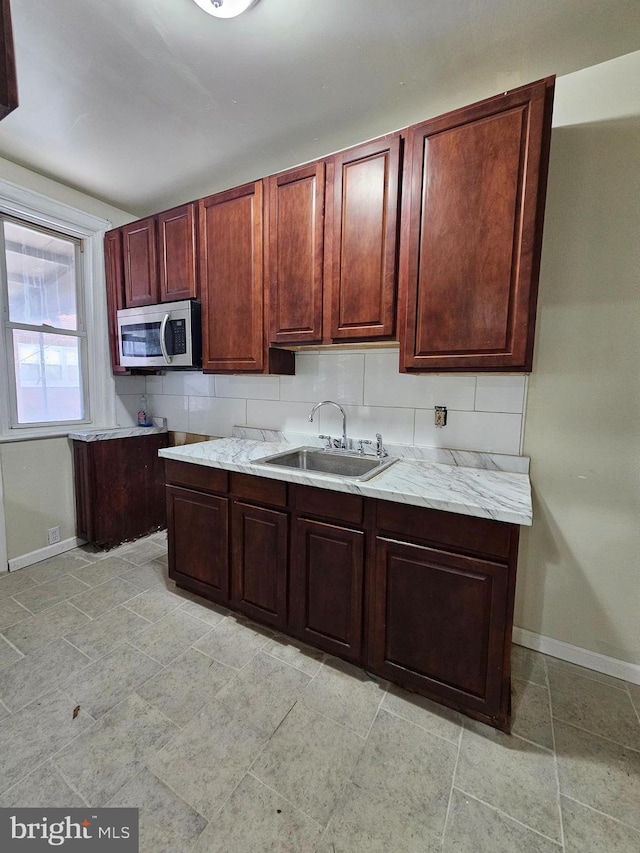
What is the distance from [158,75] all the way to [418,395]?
1.93 m

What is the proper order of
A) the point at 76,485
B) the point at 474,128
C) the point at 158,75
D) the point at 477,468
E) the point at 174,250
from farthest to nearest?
1. the point at 76,485
2. the point at 174,250
3. the point at 477,468
4. the point at 158,75
5. the point at 474,128

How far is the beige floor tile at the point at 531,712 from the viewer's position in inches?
53.1

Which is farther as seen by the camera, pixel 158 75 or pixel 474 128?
pixel 158 75

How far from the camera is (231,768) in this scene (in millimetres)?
1204

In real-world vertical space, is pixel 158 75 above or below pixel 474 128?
above

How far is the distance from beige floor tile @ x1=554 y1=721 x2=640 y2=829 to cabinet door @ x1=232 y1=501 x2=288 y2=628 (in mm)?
1209

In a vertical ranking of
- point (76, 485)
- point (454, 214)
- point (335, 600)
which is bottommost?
point (335, 600)

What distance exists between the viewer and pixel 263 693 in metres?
1.50

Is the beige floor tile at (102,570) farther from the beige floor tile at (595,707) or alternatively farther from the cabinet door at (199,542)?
the beige floor tile at (595,707)

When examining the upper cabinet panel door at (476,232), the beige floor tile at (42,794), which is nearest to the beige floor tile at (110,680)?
the beige floor tile at (42,794)

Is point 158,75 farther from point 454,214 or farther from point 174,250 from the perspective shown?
point 454,214

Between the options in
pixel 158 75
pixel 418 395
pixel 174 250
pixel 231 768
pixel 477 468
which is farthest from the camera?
pixel 174 250

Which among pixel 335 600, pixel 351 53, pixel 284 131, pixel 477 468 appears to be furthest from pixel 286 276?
pixel 335 600

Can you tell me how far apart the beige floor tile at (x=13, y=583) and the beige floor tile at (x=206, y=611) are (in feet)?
3.56
